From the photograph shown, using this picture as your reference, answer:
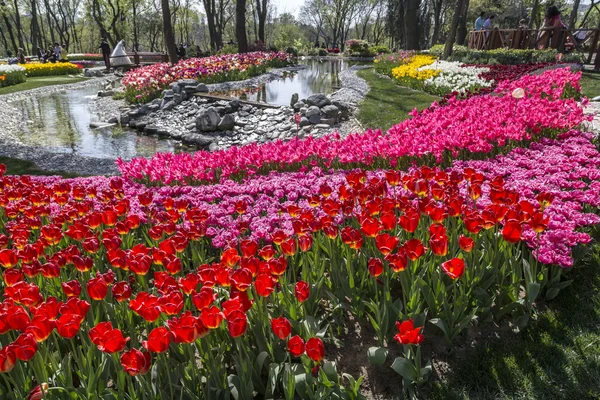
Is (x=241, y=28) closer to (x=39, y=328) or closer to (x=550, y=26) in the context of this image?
(x=550, y=26)

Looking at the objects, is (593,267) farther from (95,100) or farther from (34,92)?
(34,92)

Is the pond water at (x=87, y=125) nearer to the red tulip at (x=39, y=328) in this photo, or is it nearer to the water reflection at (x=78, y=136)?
the water reflection at (x=78, y=136)

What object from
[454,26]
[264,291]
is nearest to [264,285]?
[264,291]

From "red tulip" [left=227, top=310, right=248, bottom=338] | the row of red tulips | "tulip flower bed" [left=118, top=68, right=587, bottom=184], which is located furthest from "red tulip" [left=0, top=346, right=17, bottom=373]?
"tulip flower bed" [left=118, top=68, right=587, bottom=184]

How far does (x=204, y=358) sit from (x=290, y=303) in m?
0.66

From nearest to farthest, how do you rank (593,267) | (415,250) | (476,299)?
(415,250) → (476,299) → (593,267)

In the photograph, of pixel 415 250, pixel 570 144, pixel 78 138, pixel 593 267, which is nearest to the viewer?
pixel 415 250

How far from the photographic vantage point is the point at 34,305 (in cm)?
236

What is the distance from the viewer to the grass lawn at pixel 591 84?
10.6 metres

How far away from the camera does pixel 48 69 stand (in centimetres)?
2870

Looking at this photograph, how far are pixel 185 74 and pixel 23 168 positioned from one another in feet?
39.7

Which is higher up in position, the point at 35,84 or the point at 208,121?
the point at 35,84

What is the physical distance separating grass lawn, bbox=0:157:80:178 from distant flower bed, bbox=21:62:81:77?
23.0m

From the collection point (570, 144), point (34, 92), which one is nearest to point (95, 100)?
point (34, 92)
